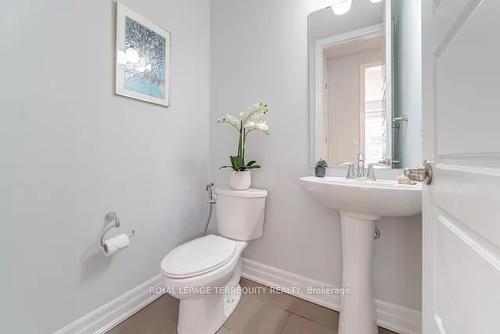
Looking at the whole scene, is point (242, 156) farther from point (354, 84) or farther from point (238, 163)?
point (354, 84)

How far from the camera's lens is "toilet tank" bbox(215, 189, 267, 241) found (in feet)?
4.90

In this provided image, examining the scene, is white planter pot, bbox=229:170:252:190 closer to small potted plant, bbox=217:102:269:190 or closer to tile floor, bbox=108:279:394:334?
small potted plant, bbox=217:102:269:190

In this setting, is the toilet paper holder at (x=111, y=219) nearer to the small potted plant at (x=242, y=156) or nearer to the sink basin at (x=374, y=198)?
the small potted plant at (x=242, y=156)

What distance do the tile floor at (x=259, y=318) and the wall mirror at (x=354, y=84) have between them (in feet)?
3.07

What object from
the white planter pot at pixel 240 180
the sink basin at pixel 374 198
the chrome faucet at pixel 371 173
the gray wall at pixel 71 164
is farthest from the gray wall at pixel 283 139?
the gray wall at pixel 71 164

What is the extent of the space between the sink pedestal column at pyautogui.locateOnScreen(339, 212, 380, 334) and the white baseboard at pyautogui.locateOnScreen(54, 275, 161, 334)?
1190 millimetres

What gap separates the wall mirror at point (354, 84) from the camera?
48.9 inches

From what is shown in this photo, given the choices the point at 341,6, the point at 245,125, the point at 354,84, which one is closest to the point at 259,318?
the point at 245,125

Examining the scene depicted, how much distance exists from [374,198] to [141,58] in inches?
60.5

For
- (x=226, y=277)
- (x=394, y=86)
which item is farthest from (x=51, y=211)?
(x=394, y=86)

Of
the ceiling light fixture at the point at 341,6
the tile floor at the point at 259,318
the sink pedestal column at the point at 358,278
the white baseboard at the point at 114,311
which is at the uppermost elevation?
the ceiling light fixture at the point at 341,6

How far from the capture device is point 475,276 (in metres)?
0.35

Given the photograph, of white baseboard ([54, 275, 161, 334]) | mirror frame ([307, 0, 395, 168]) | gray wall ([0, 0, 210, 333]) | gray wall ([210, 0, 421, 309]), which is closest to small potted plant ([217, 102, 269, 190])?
gray wall ([210, 0, 421, 309])

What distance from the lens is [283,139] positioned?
157 cm
